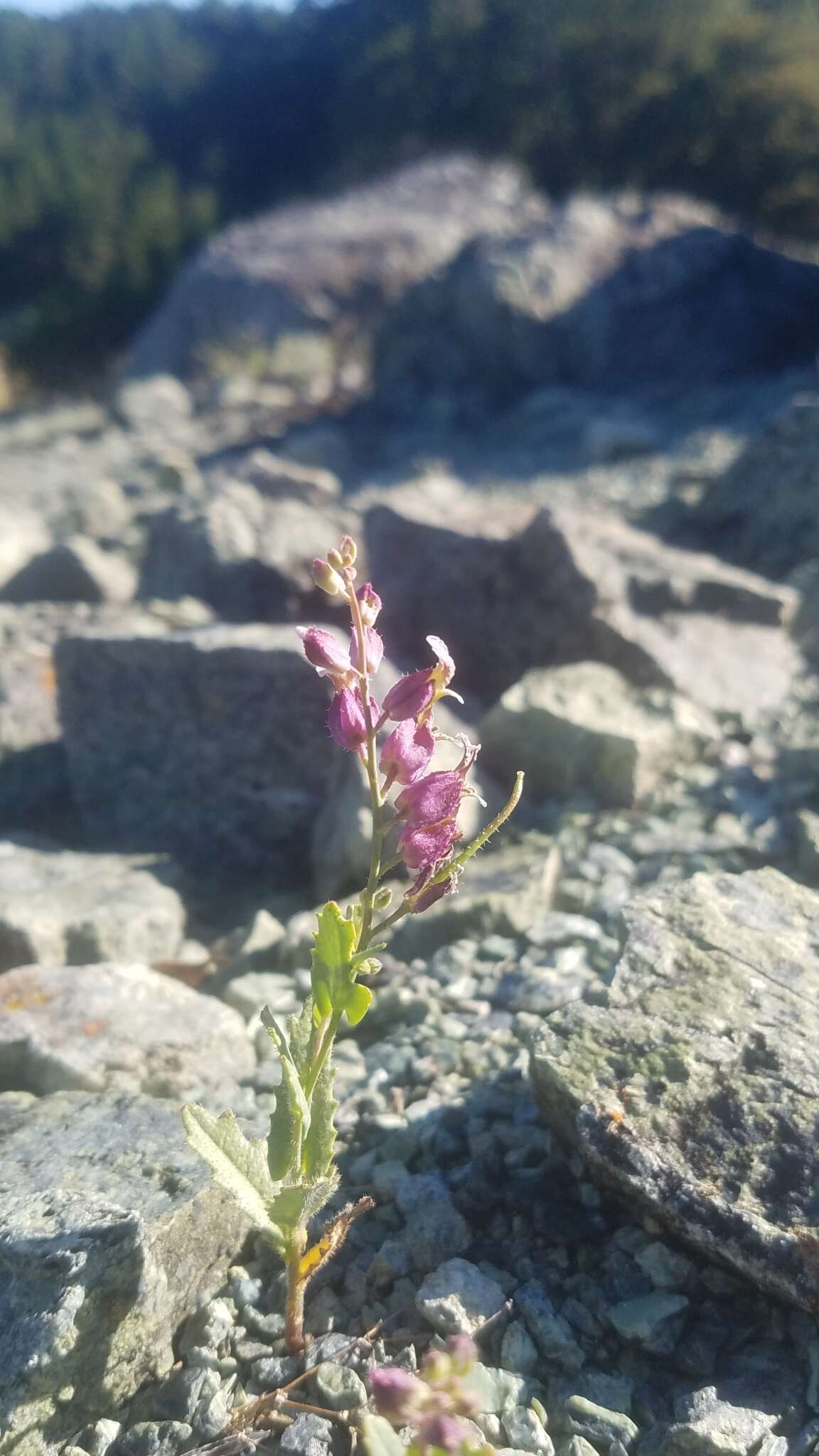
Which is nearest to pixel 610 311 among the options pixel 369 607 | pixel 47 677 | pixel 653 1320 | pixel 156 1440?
pixel 47 677

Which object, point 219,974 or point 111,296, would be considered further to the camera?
point 111,296

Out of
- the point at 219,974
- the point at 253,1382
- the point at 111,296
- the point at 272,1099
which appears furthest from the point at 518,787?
the point at 111,296

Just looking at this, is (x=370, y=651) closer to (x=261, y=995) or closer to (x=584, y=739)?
(x=261, y=995)

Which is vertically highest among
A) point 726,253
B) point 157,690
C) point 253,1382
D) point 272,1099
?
point 726,253

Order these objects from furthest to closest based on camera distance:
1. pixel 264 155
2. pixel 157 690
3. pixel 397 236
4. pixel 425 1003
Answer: pixel 264 155
pixel 397 236
pixel 157 690
pixel 425 1003

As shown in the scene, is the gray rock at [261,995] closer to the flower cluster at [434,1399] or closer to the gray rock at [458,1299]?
the gray rock at [458,1299]

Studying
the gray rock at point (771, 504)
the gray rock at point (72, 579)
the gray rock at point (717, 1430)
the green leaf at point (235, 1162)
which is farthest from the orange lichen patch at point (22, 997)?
the gray rock at point (771, 504)

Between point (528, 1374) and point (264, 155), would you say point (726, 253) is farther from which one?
point (264, 155)
